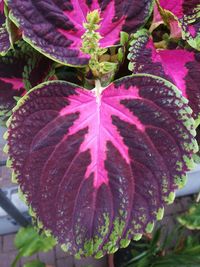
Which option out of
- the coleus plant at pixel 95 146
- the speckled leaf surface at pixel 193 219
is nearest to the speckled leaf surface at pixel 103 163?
the coleus plant at pixel 95 146

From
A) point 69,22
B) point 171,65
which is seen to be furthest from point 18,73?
point 171,65

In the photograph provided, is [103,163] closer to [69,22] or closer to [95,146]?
[95,146]

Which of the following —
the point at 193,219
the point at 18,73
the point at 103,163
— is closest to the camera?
the point at 103,163

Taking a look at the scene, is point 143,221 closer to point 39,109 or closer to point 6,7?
point 39,109

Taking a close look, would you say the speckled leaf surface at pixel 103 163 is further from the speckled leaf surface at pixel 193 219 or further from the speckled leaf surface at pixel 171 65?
the speckled leaf surface at pixel 193 219

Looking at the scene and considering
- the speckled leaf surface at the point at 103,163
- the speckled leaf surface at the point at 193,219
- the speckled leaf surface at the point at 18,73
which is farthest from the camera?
the speckled leaf surface at the point at 193,219

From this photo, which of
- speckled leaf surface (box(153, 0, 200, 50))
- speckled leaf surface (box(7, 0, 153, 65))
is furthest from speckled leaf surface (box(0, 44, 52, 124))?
speckled leaf surface (box(153, 0, 200, 50))

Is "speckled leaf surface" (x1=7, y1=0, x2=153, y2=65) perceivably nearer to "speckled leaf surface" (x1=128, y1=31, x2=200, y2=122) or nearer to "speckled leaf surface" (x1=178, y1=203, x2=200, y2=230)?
"speckled leaf surface" (x1=128, y1=31, x2=200, y2=122)

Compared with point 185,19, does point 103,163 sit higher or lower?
lower
